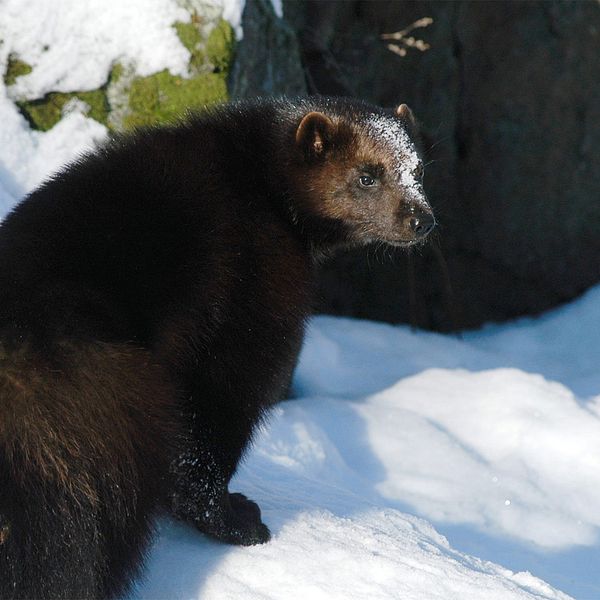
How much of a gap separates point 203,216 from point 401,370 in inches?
153

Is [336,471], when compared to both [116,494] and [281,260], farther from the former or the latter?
[116,494]

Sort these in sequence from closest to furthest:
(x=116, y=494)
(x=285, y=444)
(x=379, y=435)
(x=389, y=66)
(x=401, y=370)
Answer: (x=116, y=494) → (x=285, y=444) → (x=379, y=435) → (x=401, y=370) → (x=389, y=66)

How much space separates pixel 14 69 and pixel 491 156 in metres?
4.39

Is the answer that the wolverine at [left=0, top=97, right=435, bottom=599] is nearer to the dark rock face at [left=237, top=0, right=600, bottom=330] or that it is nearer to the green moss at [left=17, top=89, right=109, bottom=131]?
the green moss at [left=17, top=89, right=109, bottom=131]

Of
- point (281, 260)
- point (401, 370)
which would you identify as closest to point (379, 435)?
point (401, 370)

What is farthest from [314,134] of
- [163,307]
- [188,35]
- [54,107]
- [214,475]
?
[54,107]

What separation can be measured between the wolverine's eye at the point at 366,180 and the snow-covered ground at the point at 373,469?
106cm

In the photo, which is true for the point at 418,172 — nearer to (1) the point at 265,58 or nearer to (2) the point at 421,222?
(2) the point at 421,222

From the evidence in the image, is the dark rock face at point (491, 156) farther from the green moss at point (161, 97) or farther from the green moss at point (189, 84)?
the green moss at point (161, 97)

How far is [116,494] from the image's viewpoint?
2.43 meters

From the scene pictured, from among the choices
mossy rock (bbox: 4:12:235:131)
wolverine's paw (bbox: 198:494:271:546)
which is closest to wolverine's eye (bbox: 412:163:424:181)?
wolverine's paw (bbox: 198:494:271:546)

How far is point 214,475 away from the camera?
9.65ft

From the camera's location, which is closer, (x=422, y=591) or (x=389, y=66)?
(x=422, y=591)

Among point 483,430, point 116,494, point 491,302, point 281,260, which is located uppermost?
point 281,260
